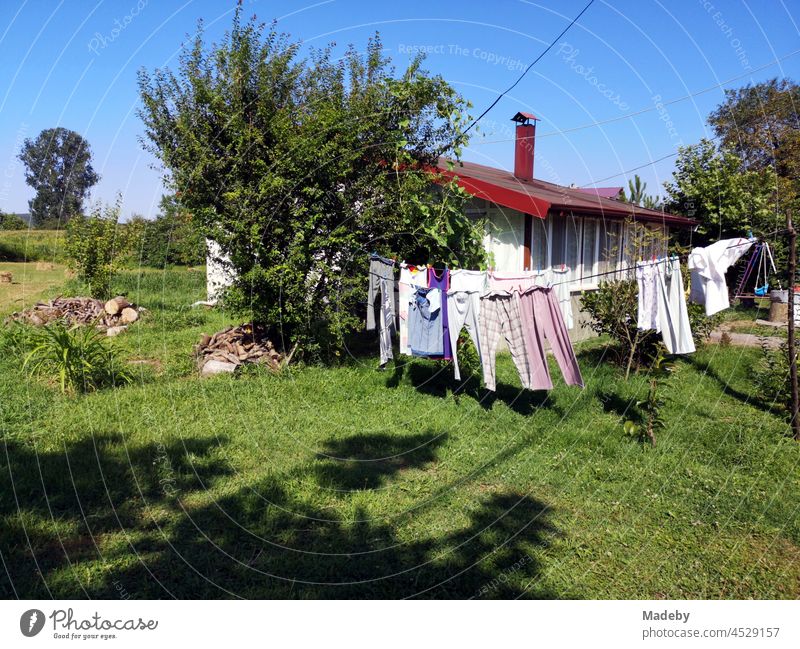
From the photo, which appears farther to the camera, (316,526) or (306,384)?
(306,384)

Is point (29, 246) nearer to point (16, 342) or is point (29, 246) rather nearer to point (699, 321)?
point (16, 342)

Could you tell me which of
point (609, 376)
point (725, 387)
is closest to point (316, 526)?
point (609, 376)

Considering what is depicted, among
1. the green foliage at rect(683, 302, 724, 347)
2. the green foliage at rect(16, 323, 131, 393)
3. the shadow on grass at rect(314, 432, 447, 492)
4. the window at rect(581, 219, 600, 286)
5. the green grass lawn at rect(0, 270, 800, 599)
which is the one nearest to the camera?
the green grass lawn at rect(0, 270, 800, 599)

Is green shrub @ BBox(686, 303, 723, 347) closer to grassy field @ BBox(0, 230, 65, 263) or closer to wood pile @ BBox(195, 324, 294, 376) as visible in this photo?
wood pile @ BBox(195, 324, 294, 376)

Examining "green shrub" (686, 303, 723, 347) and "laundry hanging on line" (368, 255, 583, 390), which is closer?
"laundry hanging on line" (368, 255, 583, 390)

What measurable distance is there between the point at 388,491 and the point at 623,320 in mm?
5435

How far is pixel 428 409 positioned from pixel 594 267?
7888 millimetres

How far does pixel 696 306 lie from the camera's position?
32.2ft

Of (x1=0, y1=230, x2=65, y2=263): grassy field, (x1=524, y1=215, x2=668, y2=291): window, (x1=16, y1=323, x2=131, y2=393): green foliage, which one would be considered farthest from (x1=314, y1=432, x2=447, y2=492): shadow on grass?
(x1=0, y1=230, x2=65, y2=263): grassy field

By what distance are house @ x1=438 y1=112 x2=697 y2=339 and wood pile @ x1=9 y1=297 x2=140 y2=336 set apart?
28.0 feet

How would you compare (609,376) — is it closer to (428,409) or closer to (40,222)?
(428,409)
